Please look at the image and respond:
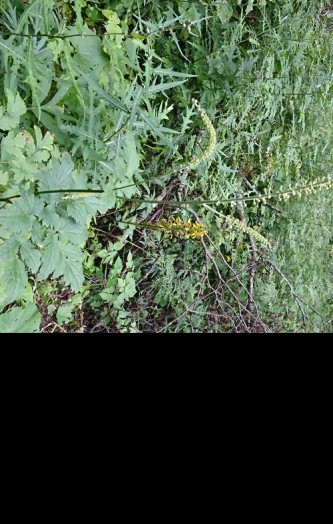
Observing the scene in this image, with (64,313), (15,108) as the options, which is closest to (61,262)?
(15,108)

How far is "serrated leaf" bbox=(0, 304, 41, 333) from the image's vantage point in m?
1.31

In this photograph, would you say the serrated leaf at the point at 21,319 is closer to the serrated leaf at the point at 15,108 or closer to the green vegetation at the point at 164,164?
the green vegetation at the point at 164,164

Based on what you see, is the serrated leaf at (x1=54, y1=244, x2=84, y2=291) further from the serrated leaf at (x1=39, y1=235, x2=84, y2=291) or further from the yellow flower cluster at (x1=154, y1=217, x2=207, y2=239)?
the yellow flower cluster at (x1=154, y1=217, x2=207, y2=239)

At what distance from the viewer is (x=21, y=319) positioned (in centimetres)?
132

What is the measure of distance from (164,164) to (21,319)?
41.4 inches

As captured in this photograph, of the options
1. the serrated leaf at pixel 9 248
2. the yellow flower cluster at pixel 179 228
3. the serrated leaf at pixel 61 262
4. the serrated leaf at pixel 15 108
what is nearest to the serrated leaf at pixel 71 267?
the serrated leaf at pixel 61 262

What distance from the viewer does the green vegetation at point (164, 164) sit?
135 centimetres

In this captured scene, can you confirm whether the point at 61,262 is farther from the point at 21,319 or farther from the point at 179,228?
the point at 179,228

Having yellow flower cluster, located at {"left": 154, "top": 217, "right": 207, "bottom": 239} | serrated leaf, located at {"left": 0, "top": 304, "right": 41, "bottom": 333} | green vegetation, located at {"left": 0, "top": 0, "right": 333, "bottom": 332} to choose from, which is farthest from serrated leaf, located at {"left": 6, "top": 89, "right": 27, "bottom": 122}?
yellow flower cluster, located at {"left": 154, "top": 217, "right": 207, "bottom": 239}
